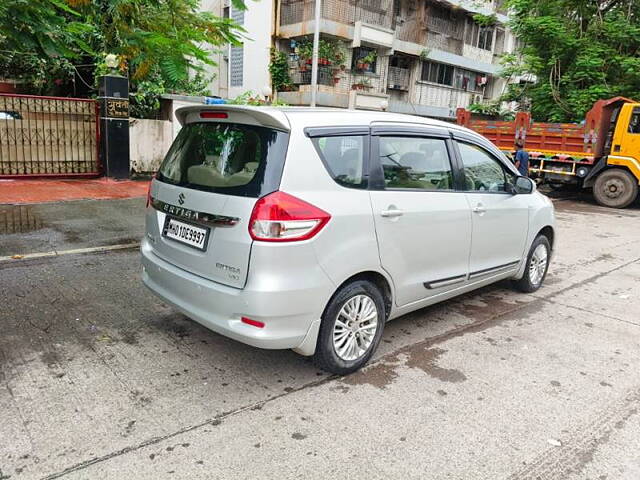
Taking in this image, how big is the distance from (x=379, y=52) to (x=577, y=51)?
991 cm

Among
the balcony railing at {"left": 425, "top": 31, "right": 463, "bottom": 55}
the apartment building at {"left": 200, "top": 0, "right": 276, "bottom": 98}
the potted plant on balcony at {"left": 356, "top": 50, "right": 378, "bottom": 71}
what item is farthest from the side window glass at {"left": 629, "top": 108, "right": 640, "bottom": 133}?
the balcony railing at {"left": 425, "top": 31, "right": 463, "bottom": 55}

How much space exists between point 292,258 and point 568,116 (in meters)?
16.4

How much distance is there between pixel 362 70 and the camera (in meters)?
23.5

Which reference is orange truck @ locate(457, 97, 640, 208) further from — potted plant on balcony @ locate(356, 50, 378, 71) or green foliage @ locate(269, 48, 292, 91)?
green foliage @ locate(269, 48, 292, 91)

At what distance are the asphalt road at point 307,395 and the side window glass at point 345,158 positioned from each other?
132cm

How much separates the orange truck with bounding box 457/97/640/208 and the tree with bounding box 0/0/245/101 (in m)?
10.7

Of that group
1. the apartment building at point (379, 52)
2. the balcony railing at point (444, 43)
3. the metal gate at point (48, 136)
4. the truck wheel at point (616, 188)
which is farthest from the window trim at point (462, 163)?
the balcony railing at point (444, 43)

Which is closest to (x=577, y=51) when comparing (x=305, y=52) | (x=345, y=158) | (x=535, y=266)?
(x=305, y=52)

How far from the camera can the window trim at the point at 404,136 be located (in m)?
3.51

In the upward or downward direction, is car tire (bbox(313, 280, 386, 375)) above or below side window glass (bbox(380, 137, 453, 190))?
below

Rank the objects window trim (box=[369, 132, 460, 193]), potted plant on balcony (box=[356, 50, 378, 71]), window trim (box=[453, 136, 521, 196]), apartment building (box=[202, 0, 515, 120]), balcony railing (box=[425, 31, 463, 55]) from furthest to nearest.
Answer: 1. balcony railing (box=[425, 31, 463, 55])
2. potted plant on balcony (box=[356, 50, 378, 71])
3. apartment building (box=[202, 0, 515, 120])
4. window trim (box=[453, 136, 521, 196])
5. window trim (box=[369, 132, 460, 193])

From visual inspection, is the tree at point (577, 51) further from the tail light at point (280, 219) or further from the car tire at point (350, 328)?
the tail light at point (280, 219)

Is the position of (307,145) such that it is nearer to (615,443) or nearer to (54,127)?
(615,443)

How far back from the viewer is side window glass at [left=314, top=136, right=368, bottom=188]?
3.25 metres
